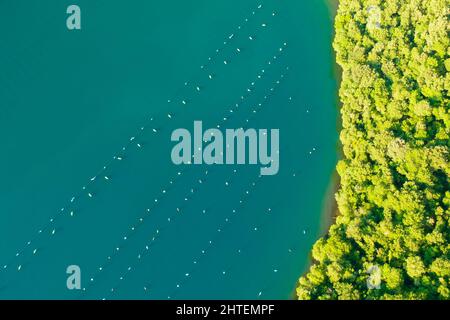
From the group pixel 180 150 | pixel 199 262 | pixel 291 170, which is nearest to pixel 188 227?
pixel 199 262

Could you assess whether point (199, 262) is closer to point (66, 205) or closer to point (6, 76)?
point (66, 205)
